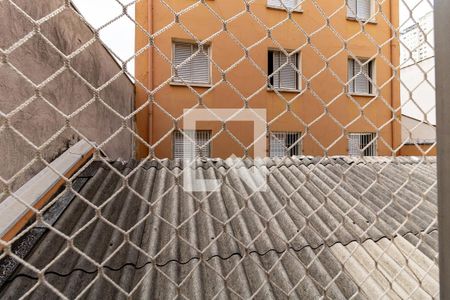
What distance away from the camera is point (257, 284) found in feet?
2.72

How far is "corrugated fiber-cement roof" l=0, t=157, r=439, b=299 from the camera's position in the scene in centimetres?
76

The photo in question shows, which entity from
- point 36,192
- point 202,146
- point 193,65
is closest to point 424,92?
point 202,146

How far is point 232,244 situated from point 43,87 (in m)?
0.75

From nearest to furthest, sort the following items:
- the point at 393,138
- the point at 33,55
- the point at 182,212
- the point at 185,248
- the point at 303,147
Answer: the point at 185,248 < the point at 182,212 < the point at 33,55 < the point at 303,147 < the point at 393,138

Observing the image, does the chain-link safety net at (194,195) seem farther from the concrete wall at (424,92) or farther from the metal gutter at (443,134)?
the metal gutter at (443,134)

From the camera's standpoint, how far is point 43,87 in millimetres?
729

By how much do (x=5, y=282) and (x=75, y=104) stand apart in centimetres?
129

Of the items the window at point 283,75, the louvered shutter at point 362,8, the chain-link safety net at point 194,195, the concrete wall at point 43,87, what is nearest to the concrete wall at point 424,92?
the chain-link safety net at point 194,195

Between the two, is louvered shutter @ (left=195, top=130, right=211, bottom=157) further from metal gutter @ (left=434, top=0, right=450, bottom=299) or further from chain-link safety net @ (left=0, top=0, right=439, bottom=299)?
metal gutter @ (left=434, top=0, right=450, bottom=299)

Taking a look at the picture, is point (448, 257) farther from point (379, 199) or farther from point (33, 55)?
point (33, 55)

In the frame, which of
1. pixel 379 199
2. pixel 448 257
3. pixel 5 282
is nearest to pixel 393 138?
pixel 379 199

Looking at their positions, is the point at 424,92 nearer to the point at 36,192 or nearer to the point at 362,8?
the point at 36,192

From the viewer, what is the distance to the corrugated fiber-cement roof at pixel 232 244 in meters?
0.76

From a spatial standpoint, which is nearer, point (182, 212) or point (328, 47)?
point (182, 212)
